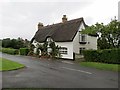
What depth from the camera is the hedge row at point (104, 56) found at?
2574cm

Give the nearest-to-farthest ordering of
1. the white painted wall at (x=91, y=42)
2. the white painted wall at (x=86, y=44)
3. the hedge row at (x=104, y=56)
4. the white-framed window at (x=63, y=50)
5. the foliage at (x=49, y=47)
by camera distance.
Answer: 1. the hedge row at (x=104, y=56)
2. the white painted wall at (x=86, y=44)
3. the white-framed window at (x=63, y=50)
4. the foliage at (x=49, y=47)
5. the white painted wall at (x=91, y=42)

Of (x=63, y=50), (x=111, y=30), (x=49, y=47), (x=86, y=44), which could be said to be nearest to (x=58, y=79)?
(x=111, y=30)

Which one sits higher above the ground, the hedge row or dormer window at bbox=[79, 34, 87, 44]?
dormer window at bbox=[79, 34, 87, 44]

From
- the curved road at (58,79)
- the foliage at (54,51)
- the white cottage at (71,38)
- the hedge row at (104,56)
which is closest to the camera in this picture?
the curved road at (58,79)

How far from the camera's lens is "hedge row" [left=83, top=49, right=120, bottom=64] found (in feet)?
84.5

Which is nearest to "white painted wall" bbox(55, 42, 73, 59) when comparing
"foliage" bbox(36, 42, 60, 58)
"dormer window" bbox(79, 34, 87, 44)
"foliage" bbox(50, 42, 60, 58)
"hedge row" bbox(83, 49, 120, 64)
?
"foliage" bbox(50, 42, 60, 58)

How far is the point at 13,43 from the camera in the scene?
66.8m

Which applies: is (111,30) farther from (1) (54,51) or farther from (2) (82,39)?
(1) (54,51)

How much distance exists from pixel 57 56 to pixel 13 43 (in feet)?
106

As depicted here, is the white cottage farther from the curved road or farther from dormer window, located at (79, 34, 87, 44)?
the curved road

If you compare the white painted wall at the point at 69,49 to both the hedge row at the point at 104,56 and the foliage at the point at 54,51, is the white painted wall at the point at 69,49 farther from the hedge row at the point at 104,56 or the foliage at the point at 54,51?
the hedge row at the point at 104,56

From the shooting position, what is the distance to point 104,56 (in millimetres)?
27844

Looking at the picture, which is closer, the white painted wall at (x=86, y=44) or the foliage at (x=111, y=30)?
the foliage at (x=111, y=30)

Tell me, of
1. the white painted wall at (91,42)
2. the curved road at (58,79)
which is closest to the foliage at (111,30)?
the white painted wall at (91,42)
